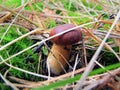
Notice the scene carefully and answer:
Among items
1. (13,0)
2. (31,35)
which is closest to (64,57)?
(31,35)

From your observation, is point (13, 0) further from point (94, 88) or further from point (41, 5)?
point (94, 88)

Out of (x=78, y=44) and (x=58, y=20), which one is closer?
(x=78, y=44)

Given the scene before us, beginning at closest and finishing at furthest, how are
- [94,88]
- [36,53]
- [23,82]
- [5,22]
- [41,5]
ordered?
[94,88], [23,82], [36,53], [5,22], [41,5]

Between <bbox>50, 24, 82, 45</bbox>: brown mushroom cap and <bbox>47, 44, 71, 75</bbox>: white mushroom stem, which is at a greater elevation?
<bbox>50, 24, 82, 45</bbox>: brown mushroom cap

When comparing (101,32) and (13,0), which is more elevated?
(13,0)

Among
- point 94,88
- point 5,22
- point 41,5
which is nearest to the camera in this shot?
point 94,88

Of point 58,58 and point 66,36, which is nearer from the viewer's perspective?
point 66,36

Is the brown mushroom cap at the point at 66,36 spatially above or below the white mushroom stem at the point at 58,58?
above

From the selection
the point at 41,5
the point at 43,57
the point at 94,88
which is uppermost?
the point at 41,5
